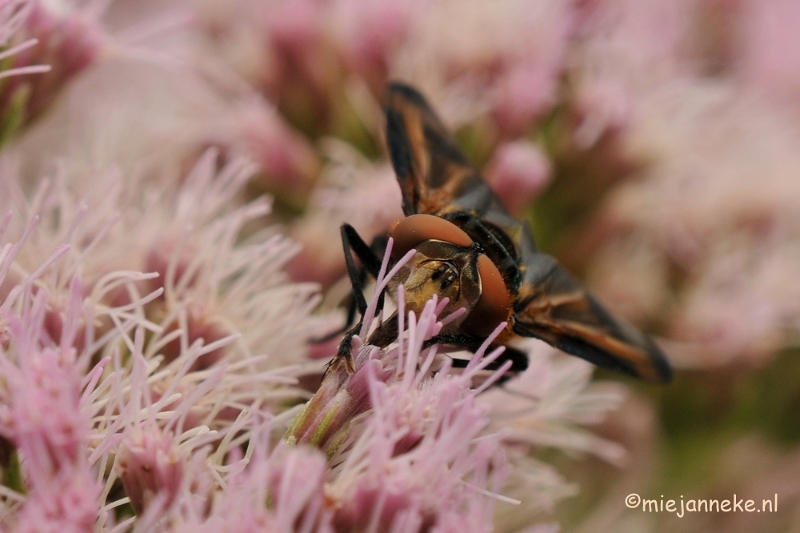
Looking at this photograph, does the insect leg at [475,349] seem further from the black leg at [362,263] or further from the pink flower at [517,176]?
the pink flower at [517,176]

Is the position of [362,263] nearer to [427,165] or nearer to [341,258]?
[427,165]

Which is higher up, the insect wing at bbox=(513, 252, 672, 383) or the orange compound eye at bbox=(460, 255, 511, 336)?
the orange compound eye at bbox=(460, 255, 511, 336)

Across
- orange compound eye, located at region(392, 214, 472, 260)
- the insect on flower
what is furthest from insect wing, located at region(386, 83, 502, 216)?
orange compound eye, located at region(392, 214, 472, 260)

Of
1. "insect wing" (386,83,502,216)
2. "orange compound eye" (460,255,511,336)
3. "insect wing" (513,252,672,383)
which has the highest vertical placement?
"insect wing" (386,83,502,216)

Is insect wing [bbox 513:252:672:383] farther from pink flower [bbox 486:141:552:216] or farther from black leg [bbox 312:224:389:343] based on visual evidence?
pink flower [bbox 486:141:552:216]

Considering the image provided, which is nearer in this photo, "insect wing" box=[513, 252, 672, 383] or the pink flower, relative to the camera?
"insect wing" box=[513, 252, 672, 383]

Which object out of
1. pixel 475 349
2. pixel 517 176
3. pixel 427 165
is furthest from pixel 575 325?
pixel 517 176

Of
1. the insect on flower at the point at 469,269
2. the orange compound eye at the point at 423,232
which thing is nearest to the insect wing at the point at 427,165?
the insect on flower at the point at 469,269

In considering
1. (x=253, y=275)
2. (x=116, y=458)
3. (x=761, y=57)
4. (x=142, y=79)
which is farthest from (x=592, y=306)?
(x=142, y=79)

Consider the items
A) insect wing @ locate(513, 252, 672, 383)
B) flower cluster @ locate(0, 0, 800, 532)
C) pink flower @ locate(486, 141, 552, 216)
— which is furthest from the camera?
pink flower @ locate(486, 141, 552, 216)

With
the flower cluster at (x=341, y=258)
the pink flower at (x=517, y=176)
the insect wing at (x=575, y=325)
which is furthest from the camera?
the pink flower at (x=517, y=176)
